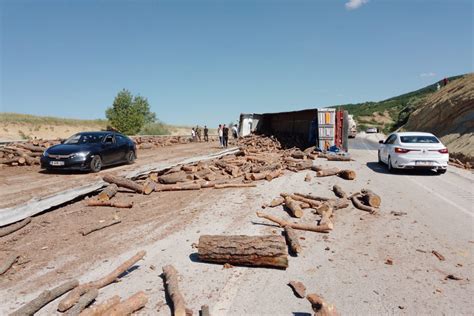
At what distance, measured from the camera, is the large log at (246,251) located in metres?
5.64

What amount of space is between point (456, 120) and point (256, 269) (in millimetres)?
26854

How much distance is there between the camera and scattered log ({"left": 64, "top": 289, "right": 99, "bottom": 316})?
4336mm

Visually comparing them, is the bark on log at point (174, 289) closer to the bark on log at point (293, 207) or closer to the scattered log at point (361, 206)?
the bark on log at point (293, 207)

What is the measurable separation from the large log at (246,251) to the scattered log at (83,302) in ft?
5.71

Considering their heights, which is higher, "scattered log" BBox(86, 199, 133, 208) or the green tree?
the green tree

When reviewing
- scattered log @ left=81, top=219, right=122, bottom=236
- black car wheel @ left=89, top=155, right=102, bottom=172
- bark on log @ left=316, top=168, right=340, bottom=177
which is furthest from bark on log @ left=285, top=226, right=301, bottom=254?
black car wheel @ left=89, top=155, right=102, bottom=172

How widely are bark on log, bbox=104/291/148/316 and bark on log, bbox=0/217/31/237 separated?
4.16 meters

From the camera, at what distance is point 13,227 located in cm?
748

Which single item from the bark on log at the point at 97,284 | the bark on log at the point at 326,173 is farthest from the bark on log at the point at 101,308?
the bark on log at the point at 326,173

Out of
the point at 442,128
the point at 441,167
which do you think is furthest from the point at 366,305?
the point at 442,128

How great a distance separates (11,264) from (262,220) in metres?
4.82

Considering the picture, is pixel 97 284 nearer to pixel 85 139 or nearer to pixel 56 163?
pixel 56 163

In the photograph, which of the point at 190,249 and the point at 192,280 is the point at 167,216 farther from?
the point at 192,280

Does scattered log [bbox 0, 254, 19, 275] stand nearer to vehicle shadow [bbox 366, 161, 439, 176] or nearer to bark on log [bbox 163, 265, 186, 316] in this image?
bark on log [bbox 163, 265, 186, 316]
